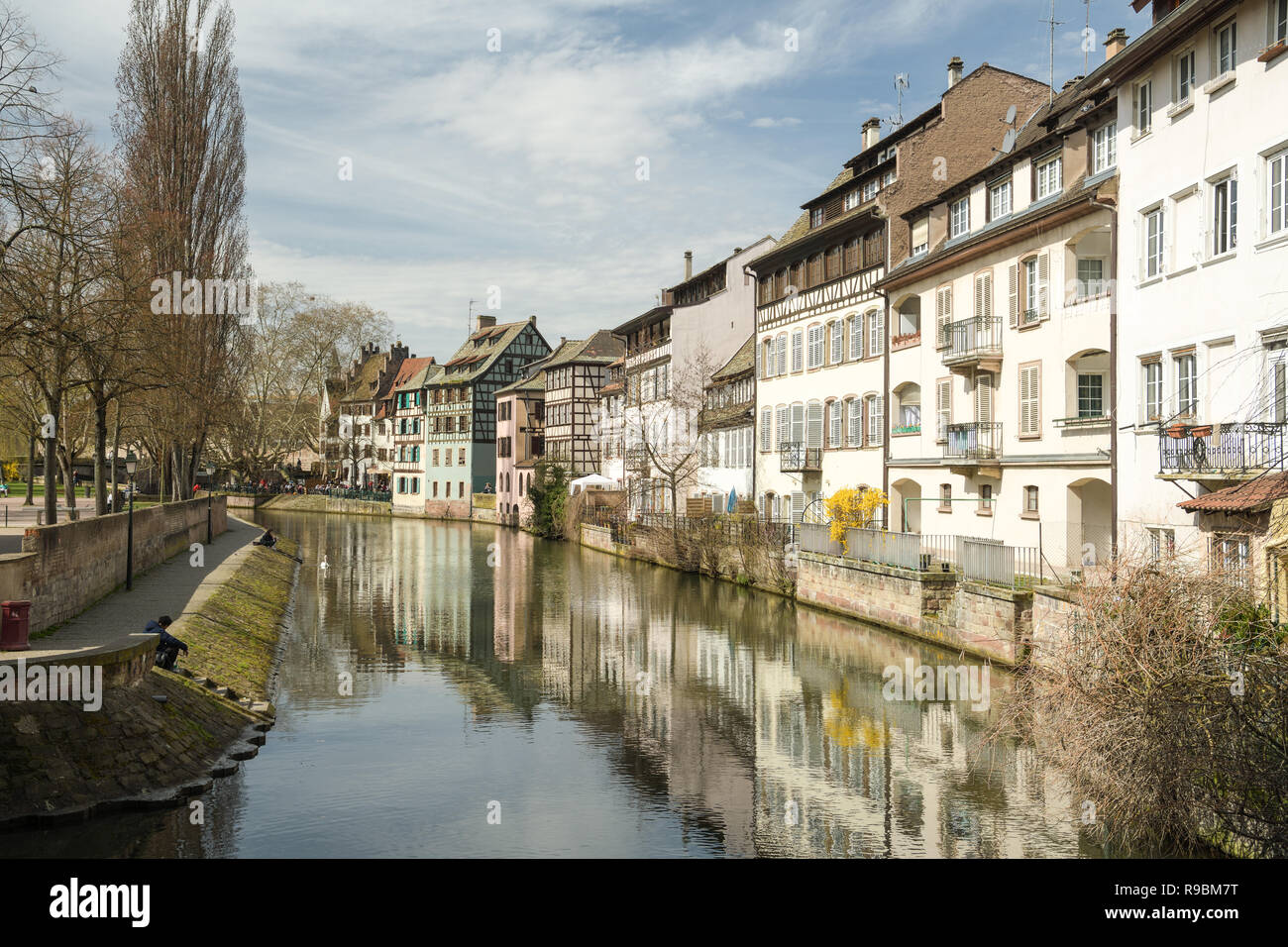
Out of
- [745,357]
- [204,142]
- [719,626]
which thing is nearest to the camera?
[719,626]

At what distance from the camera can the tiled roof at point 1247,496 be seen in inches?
593

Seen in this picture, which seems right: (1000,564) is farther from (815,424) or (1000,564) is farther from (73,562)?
(73,562)

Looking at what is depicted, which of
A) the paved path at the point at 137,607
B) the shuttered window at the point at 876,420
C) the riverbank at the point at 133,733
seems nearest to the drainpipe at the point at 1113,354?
the shuttered window at the point at 876,420

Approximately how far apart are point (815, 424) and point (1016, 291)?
1173 cm

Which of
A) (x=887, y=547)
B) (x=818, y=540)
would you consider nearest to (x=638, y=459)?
(x=818, y=540)

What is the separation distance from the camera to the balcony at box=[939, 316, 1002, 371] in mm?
26359

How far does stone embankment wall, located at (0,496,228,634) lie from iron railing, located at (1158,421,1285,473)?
58.6 feet

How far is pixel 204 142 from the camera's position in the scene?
141ft

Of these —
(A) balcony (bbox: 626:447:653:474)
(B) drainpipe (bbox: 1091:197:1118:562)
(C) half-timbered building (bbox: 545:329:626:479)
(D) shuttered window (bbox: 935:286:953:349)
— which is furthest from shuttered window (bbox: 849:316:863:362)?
(C) half-timbered building (bbox: 545:329:626:479)

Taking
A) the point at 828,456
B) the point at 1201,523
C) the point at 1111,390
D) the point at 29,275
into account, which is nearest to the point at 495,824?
the point at 29,275

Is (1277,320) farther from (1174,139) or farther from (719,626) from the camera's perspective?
(719,626)

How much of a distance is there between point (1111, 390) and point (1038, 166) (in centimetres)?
648

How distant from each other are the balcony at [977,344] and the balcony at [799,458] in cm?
883

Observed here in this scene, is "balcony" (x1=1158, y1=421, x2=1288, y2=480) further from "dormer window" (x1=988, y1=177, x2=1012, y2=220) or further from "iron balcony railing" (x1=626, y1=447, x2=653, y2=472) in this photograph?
"iron balcony railing" (x1=626, y1=447, x2=653, y2=472)
